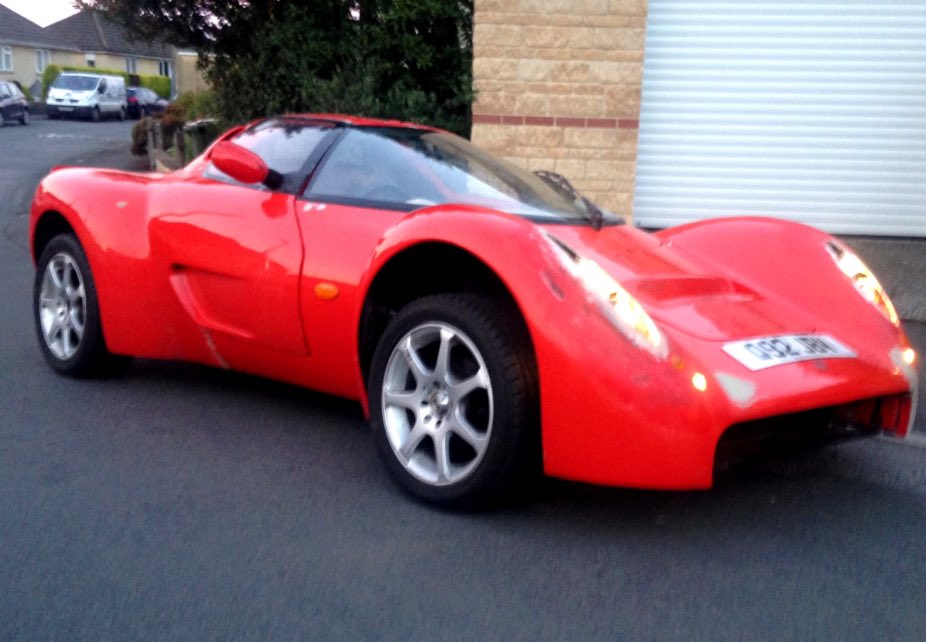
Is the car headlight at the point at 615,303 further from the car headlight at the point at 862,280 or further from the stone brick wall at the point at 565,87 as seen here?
the stone brick wall at the point at 565,87

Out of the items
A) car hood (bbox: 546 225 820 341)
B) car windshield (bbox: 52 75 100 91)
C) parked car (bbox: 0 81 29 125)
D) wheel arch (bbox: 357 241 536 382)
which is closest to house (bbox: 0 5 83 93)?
car windshield (bbox: 52 75 100 91)

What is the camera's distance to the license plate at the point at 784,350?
12.1ft

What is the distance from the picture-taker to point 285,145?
5.00 meters

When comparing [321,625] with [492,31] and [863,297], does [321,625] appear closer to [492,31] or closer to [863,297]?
[863,297]

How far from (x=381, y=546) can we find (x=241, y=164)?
1.89 m

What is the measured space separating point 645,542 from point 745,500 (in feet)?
1.94

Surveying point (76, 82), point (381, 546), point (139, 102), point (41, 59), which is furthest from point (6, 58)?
point (381, 546)

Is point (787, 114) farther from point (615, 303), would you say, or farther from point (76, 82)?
point (76, 82)

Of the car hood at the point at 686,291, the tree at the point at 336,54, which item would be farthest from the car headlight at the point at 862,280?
the tree at the point at 336,54

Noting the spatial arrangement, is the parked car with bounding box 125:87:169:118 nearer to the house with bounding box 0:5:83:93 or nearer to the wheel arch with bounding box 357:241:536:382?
the house with bounding box 0:5:83:93

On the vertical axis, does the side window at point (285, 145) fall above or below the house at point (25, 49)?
above

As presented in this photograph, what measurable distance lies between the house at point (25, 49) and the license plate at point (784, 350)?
212 feet

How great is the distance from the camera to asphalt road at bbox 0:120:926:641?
3.09 metres

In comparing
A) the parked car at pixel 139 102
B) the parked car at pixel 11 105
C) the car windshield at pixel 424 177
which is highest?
the car windshield at pixel 424 177
